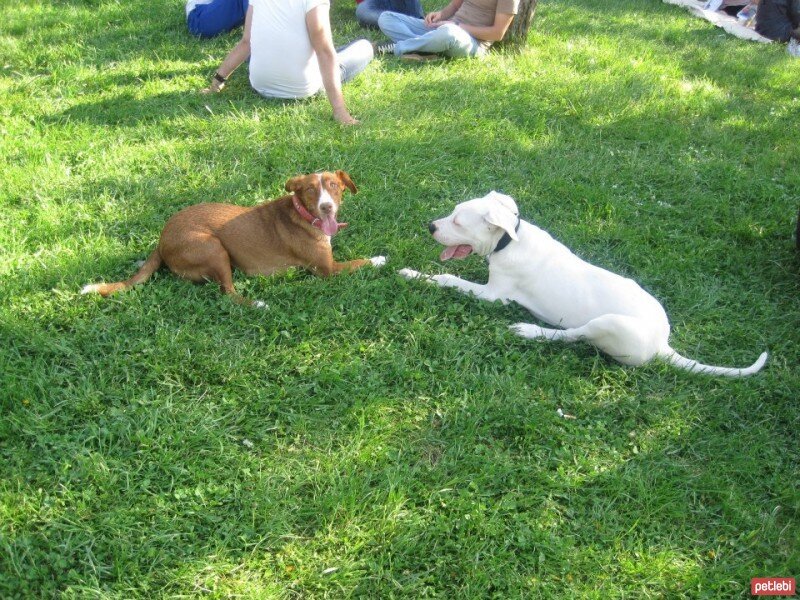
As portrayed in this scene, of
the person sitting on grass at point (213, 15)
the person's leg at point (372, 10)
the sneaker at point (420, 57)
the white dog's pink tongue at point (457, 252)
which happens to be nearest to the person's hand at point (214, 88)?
the person sitting on grass at point (213, 15)

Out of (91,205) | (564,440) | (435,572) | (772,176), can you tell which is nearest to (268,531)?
(435,572)

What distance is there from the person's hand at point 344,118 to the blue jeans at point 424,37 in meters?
2.23

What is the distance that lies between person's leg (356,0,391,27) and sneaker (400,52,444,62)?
4.56 feet

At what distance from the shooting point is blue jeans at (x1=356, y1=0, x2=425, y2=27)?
9.12 metres

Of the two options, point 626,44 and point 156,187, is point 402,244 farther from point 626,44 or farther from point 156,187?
point 626,44

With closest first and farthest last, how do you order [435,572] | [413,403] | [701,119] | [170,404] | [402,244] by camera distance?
1. [435,572]
2. [170,404]
3. [413,403]
4. [402,244]
5. [701,119]

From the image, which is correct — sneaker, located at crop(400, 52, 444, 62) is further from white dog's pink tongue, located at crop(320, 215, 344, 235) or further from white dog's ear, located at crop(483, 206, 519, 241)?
white dog's ear, located at crop(483, 206, 519, 241)

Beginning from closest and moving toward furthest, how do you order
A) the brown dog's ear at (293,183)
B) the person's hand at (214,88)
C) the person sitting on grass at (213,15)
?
the brown dog's ear at (293,183) → the person's hand at (214,88) → the person sitting on grass at (213,15)

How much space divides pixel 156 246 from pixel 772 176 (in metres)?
5.80

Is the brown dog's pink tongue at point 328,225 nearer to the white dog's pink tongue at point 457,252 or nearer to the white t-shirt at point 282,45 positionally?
the white dog's pink tongue at point 457,252

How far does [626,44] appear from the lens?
372 inches

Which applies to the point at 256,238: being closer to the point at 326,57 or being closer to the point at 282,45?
the point at 326,57

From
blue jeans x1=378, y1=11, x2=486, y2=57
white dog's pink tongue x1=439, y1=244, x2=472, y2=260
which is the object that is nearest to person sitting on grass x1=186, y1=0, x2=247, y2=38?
blue jeans x1=378, y1=11, x2=486, y2=57

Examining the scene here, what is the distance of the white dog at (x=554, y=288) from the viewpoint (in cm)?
387
